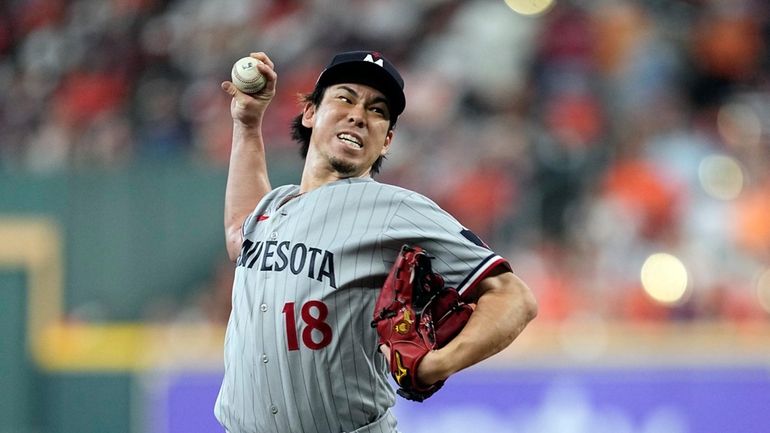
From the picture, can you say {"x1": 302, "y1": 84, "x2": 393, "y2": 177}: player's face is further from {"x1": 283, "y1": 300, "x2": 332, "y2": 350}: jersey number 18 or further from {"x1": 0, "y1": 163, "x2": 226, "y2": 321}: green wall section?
{"x1": 0, "y1": 163, "x2": 226, "y2": 321}: green wall section

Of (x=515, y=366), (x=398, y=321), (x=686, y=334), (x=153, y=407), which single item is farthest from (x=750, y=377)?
(x=398, y=321)

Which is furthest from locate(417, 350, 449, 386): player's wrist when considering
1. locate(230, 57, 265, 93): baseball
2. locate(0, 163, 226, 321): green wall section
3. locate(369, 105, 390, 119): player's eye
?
locate(0, 163, 226, 321): green wall section

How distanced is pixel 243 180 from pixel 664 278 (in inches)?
169

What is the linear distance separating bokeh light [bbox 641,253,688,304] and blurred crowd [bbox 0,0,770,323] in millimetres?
51

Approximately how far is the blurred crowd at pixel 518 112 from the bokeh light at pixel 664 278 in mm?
51

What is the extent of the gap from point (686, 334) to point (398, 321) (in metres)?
4.63

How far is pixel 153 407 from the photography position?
7.17 m

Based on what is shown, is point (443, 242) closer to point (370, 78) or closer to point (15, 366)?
point (370, 78)

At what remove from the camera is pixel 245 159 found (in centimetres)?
405

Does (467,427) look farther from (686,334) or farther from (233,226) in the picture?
(233,226)

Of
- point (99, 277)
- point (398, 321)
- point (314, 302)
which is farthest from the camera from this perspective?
point (99, 277)

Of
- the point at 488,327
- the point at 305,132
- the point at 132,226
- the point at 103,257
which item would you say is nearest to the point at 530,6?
the point at 132,226

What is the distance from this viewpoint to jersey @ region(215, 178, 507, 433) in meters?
3.29

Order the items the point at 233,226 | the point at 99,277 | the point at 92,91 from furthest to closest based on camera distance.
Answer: the point at 92,91, the point at 99,277, the point at 233,226
